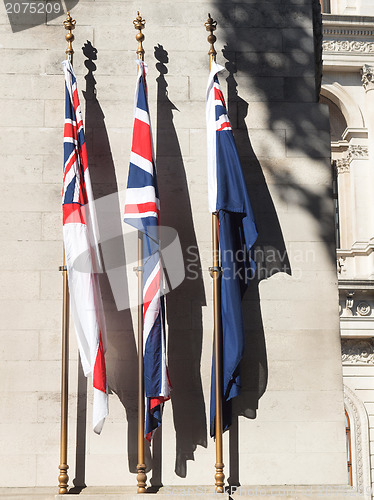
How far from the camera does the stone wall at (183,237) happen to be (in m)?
10.2

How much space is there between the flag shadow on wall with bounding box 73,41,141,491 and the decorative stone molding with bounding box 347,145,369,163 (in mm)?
18625

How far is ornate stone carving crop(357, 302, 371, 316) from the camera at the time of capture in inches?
1021

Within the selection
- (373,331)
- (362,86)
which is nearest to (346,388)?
(373,331)

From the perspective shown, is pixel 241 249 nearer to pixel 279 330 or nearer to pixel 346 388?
pixel 279 330

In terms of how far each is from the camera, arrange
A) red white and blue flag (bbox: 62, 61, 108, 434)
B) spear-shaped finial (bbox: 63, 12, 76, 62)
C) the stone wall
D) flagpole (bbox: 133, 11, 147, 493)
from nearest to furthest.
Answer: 1. flagpole (bbox: 133, 11, 147, 493)
2. red white and blue flag (bbox: 62, 61, 108, 434)
3. the stone wall
4. spear-shaped finial (bbox: 63, 12, 76, 62)

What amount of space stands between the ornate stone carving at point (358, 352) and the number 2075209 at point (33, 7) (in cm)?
1735

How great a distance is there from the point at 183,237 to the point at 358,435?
17.3 meters

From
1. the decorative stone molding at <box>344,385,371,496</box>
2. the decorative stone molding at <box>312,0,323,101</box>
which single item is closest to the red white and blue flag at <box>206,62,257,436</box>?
the decorative stone molding at <box>312,0,323,101</box>

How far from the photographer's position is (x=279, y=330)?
1064 centimetres

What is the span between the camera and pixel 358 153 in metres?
28.7

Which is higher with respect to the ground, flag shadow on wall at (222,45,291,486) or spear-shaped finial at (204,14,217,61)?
spear-shaped finial at (204,14,217,61)

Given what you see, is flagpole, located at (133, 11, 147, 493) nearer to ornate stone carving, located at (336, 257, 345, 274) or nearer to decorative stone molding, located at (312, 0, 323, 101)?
decorative stone molding, located at (312, 0, 323, 101)

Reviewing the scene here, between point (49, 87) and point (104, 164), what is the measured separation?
1.36m

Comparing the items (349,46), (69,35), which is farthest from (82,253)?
(349,46)
